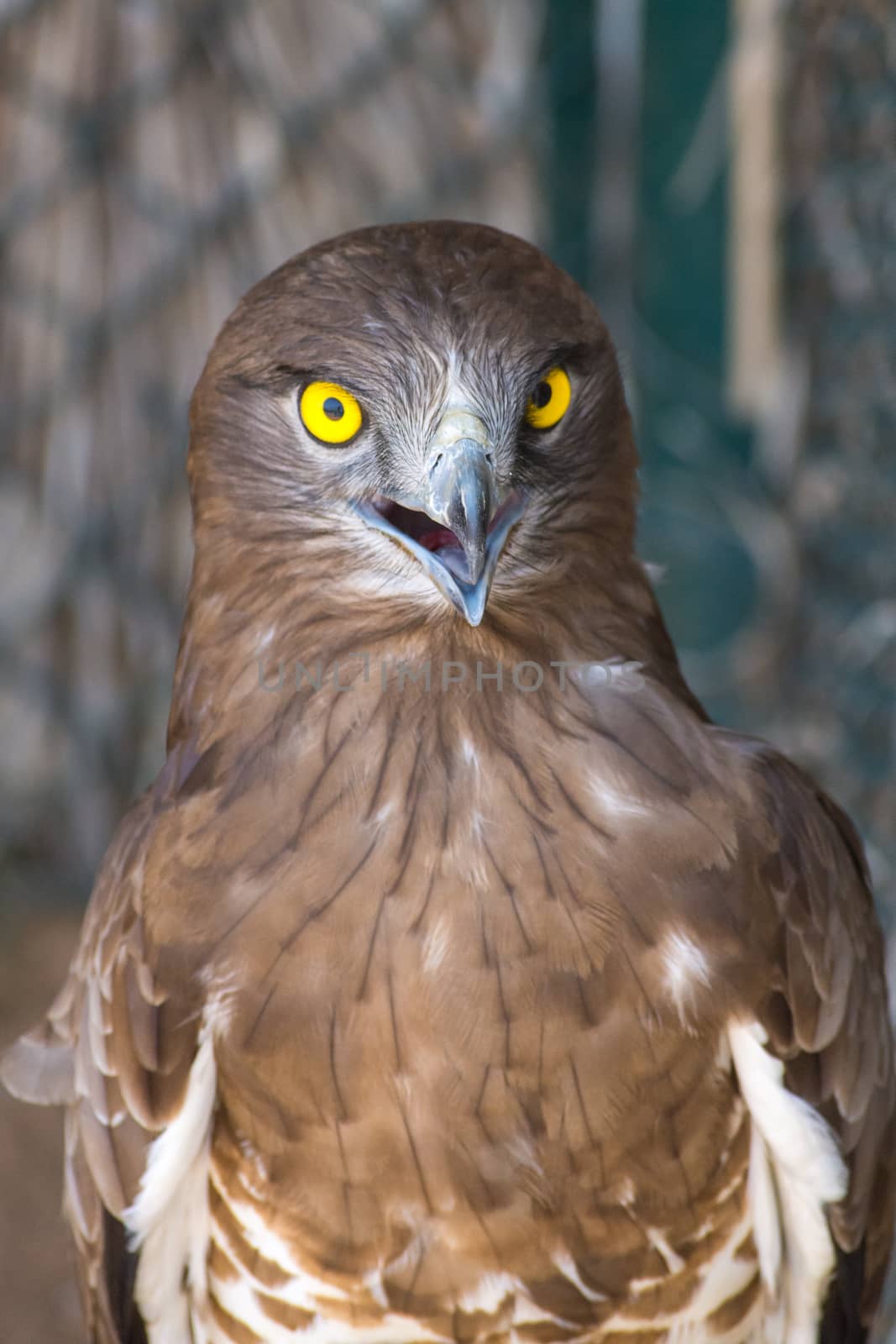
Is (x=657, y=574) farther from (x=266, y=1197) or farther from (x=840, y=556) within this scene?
(x=840, y=556)

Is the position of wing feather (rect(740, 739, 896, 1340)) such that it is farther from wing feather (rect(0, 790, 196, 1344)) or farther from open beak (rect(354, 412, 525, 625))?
wing feather (rect(0, 790, 196, 1344))

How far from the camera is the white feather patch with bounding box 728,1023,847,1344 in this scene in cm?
143

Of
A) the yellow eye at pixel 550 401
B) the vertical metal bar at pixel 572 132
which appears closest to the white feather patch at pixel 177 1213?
the yellow eye at pixel 550 401

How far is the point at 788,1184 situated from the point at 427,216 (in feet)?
8.67

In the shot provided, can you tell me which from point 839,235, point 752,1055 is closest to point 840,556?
point 839,235

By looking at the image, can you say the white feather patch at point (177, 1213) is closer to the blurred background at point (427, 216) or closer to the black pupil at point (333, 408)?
the black pupil at point (333, 408)

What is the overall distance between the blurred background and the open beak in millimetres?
1999

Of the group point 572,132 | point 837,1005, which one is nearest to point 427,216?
point 572,132

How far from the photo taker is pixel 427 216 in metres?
3.58

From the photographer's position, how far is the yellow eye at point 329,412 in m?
1.27

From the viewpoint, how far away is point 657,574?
5.11ft

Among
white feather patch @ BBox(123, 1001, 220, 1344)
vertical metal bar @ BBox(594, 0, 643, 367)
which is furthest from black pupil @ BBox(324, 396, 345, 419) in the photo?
vertical metal bar @ BBox(594, 0, 643, 367)

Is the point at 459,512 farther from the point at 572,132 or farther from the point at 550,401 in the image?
the point at 572,132

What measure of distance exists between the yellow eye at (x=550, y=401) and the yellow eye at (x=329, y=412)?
0.49 feet
